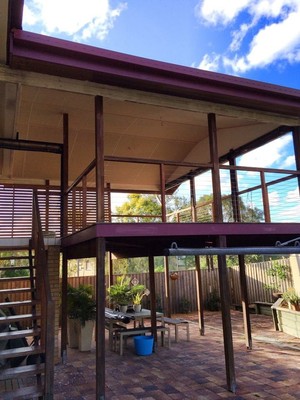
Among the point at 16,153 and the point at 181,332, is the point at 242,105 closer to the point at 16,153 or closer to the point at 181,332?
the point at 16,153

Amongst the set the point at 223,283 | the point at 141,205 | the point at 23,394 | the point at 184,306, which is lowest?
the point at 184,306

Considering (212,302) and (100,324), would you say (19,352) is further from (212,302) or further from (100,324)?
(212,302)

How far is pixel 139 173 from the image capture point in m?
9.90

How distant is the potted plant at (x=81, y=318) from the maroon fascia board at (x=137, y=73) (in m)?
4.76

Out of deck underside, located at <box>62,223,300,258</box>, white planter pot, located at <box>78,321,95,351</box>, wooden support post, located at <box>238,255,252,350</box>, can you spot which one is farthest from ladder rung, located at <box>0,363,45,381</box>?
wooden support post, located at <box>238,255,252,350</box>

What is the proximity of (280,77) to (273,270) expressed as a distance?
1489cm

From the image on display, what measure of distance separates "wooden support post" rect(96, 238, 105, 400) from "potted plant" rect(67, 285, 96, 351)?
3313 millimetres

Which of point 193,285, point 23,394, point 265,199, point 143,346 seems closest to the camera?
point 23,394

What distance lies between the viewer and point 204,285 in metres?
14.0

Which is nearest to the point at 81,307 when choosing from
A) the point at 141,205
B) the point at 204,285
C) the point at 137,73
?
the point at 137,73

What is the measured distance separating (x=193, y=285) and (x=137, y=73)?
1069cm

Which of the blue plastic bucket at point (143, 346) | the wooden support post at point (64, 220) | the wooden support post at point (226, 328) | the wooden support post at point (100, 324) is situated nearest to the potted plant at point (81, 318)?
the wooden support post at point (64, 220)

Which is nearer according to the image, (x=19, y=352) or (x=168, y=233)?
(x=19, y=352)

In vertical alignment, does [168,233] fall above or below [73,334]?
above
